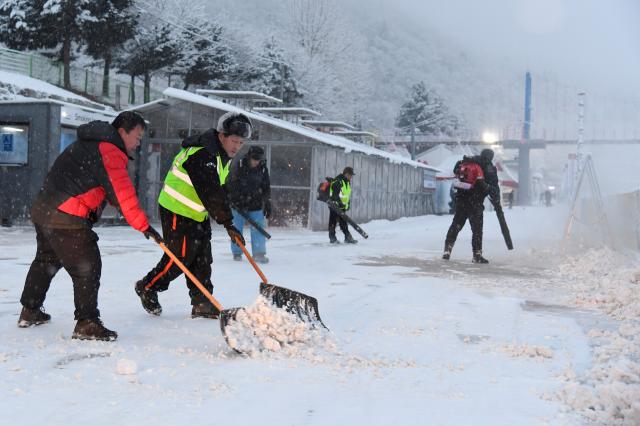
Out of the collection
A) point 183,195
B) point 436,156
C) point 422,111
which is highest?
point 422,111

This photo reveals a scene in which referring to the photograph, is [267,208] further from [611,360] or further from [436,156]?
[436,156]

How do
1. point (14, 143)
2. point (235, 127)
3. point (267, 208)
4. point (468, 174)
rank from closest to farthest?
point (235, 127)
point (267, 208)
point (468, 174)
point (14, 143)

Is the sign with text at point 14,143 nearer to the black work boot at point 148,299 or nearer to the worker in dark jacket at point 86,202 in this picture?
the black work boot at point 148,299

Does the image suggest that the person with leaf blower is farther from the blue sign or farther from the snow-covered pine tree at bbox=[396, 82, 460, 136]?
the snow-covered pine tree at bbox=[396, 82, 460, 136]

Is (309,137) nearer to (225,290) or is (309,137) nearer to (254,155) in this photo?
(254,155)

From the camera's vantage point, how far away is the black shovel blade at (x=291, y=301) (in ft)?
14.8

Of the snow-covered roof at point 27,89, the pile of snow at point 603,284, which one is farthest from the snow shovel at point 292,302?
the snow-covered roof at point 27,89

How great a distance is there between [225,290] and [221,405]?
380cm

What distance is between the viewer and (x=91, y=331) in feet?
14.3

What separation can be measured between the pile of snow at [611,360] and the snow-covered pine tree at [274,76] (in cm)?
3997

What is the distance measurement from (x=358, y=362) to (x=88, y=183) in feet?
6.43

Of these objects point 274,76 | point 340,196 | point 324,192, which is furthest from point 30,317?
point 274,76

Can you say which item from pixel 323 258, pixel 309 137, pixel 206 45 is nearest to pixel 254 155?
pixel 323 258

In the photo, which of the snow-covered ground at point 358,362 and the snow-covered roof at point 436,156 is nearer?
the snow-covered ground at point 358,362
